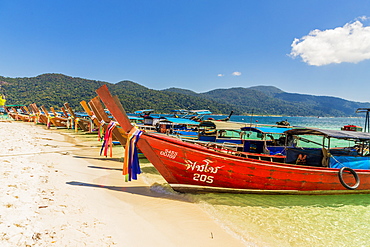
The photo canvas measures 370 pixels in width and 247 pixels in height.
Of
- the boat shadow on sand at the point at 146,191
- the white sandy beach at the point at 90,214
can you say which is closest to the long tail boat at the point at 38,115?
the white sandy beach at the point at 90,214

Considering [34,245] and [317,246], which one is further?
[317,246]

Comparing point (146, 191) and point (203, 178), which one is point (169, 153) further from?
point (146, 191)

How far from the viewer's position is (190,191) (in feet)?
20.5

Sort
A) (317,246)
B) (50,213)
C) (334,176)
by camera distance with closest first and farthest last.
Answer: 1. (50,213)
2. (317,246)
3. (334,176)

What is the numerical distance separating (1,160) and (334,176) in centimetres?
1084

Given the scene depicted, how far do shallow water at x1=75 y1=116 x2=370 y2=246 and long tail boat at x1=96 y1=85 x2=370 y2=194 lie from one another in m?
0.30

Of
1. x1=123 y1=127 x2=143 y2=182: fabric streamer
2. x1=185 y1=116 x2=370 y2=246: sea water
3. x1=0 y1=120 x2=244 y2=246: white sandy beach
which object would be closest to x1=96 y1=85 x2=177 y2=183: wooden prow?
x1=123 y1=127 x2=143 y2=182: fabric streamer

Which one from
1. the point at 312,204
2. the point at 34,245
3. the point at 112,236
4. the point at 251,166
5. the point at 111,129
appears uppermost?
the point at 111,129

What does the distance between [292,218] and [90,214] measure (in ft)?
16.7

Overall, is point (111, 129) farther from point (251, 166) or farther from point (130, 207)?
point (251, 166)

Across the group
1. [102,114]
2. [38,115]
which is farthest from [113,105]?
[38,115]

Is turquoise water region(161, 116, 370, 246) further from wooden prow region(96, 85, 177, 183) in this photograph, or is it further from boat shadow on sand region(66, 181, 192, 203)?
wooden prow region(96, 85, 177, 183)

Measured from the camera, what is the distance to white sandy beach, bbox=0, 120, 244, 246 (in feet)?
10.8

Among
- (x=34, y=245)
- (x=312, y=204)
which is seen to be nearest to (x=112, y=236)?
(x=34, y=245)
